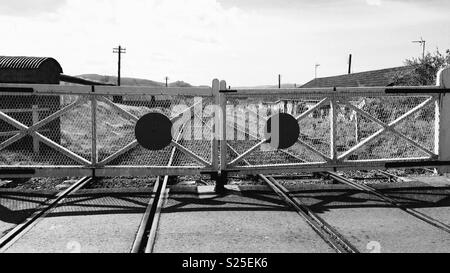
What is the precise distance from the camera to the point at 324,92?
22.3ft

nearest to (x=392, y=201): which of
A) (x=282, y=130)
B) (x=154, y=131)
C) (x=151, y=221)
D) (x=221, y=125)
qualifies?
(x=282, y=130)

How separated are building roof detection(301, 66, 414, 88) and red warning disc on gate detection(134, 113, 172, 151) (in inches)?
1409

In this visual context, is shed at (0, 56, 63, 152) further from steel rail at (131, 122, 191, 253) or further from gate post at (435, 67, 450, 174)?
gate post at (435, 67, 450, 174)

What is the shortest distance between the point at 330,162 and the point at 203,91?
2.46 m

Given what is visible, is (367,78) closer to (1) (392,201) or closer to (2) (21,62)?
(2) (21,62)

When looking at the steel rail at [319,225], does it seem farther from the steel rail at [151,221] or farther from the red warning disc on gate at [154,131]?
the red warning disc on gate at [154,131]

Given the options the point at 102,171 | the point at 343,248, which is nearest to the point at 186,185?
the point at 102,171

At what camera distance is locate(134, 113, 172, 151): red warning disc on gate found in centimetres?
656

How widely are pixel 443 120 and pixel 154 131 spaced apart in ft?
16.8

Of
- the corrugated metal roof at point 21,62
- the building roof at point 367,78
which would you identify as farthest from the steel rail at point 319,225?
the building roof at point 367,78

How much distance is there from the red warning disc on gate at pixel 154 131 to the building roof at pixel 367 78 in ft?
117

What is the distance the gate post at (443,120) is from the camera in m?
7.09

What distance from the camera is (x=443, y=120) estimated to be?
7207 millimetres

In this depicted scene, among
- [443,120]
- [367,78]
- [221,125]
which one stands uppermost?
[367,78]
